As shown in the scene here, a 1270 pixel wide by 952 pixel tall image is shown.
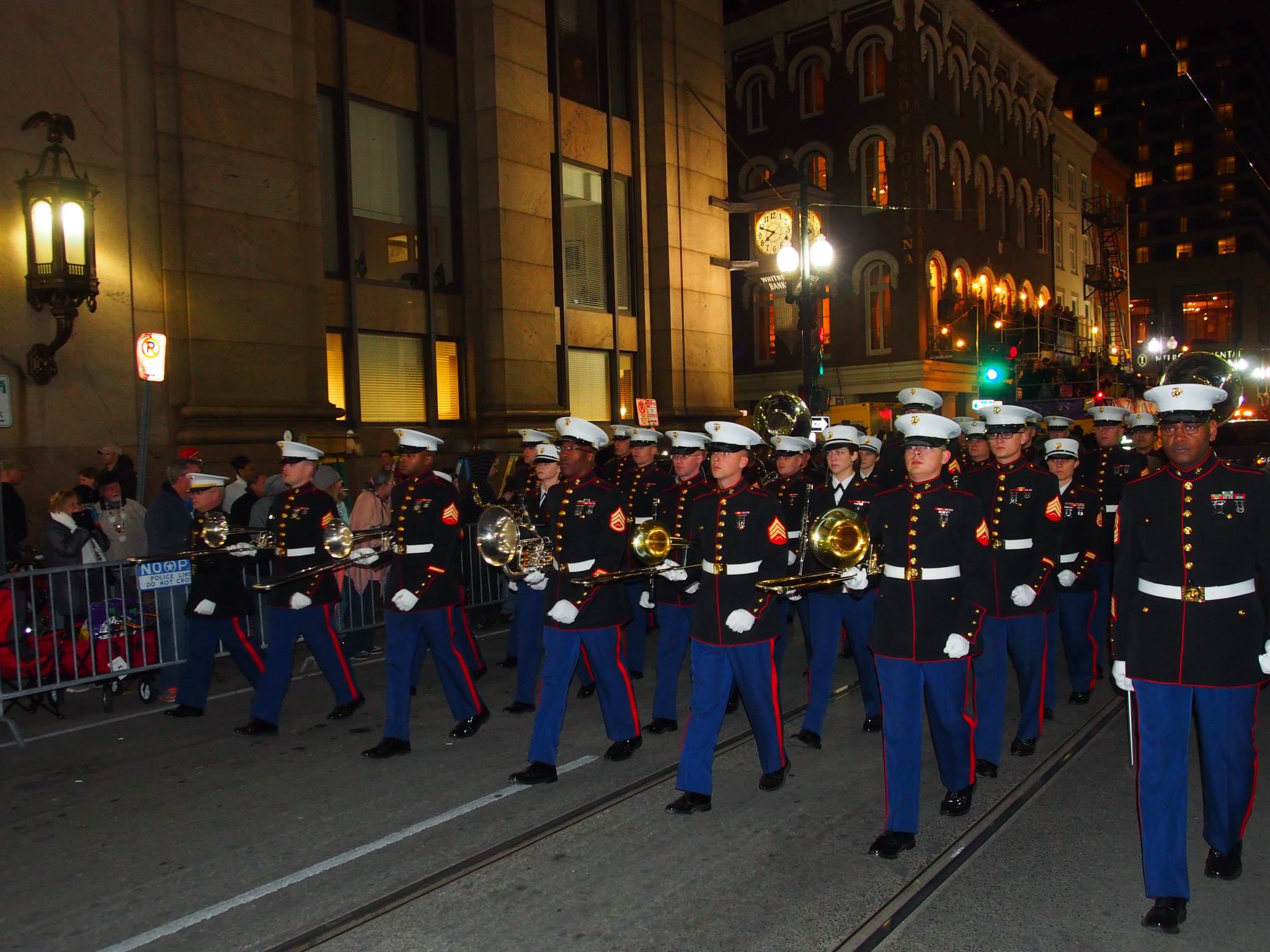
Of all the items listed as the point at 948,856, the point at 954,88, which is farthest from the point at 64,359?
the point at 954,88

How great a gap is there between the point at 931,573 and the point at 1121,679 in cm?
107

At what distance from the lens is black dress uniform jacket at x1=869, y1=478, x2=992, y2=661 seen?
5.52m

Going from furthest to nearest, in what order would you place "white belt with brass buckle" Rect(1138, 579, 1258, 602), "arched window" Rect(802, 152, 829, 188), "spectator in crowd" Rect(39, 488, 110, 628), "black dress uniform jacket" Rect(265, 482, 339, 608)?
"arched window" Rect(802, 152, 829, 188) → "spectator in crowd" Rect(39, 488, 110, 628) → "black dress uniform jacket" Rect(265, 482, 339, 608) → "white belt with brass buckle" Rect(1138, 579, 1258, 602)

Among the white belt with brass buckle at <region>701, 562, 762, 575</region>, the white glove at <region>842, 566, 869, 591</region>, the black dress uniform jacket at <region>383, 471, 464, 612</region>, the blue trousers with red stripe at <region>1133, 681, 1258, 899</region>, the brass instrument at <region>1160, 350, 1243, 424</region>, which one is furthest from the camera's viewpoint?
the brass instrument at <region>1160, 350, 1243, 424</region>

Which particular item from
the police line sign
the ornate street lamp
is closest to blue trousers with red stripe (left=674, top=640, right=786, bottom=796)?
the police line sign

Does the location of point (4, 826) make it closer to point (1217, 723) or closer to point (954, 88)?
point (1217, 723)

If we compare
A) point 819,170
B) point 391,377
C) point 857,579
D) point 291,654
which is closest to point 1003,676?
point 857,579

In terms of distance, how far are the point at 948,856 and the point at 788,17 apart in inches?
1388

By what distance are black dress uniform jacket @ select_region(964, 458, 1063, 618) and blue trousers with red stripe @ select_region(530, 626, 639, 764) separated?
102 inches

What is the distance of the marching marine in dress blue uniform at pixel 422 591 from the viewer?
23.5 feet

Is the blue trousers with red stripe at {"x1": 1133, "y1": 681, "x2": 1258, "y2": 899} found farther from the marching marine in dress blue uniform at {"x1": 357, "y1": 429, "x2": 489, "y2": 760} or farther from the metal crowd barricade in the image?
the metal crowd barricade

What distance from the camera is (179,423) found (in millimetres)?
13273

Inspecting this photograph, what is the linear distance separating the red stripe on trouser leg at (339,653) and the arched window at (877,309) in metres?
29.1

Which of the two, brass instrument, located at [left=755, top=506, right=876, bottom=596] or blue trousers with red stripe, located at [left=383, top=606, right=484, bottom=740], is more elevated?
brass instrument, located at [left=755, top=506, right=876, bottom=596]
